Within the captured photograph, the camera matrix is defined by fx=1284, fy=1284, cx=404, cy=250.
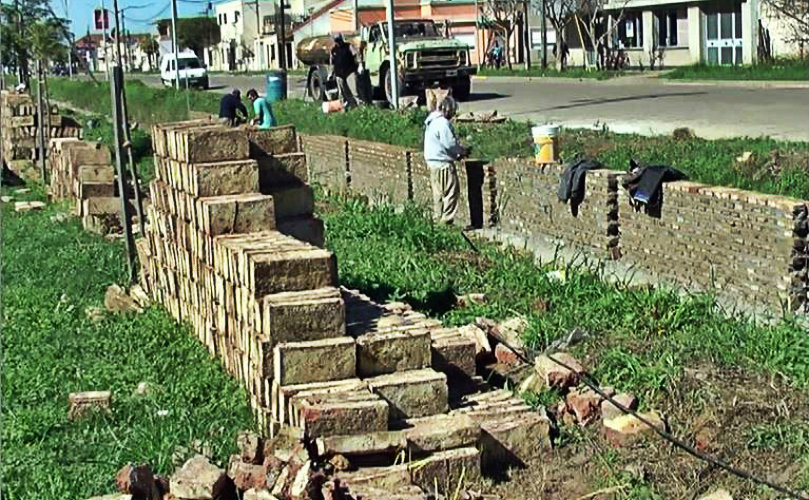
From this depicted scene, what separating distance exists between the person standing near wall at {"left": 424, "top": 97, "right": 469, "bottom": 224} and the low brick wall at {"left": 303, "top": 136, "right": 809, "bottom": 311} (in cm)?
18

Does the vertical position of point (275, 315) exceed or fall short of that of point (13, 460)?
it exceeds it

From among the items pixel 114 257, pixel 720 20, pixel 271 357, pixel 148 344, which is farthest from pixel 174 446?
pixel 720 20

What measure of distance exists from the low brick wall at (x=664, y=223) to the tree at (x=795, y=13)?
22740 mm

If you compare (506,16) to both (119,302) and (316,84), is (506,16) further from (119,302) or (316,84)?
(119,302)

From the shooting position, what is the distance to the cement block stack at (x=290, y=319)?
21.6 feet

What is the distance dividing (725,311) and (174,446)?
15.5ft

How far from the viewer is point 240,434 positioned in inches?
264

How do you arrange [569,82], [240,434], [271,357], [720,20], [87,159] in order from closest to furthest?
[240,434], [271,357], [87,159], [569,82], [720,20]

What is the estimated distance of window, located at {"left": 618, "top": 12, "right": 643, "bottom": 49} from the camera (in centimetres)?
5688

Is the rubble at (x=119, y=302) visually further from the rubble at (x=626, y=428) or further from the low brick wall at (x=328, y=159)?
the low brick wall at (x=328, y=159)

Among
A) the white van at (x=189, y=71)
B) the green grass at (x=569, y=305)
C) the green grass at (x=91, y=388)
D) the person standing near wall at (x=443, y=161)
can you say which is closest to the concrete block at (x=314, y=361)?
the green grass at (x=91, y=388)

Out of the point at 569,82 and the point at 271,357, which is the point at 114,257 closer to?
the point at 271,357

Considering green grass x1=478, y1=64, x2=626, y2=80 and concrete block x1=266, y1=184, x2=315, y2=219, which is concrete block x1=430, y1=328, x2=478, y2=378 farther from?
green grass x1=478, y1=64, x2=626, y2=80

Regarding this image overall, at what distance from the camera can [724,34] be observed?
49.7 meters
